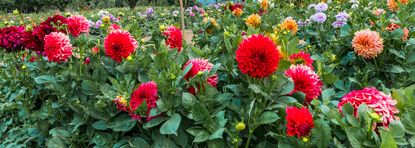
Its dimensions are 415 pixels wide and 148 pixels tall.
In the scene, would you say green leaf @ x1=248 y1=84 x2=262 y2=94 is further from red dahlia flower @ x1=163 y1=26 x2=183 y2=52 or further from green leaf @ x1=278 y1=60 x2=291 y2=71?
red dahlia flower @ x1=163 y1=26 x2=183 y2=52

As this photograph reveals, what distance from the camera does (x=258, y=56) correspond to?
114 cm

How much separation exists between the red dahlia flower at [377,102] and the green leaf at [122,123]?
67cm

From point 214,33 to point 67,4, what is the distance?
18349 millimetres

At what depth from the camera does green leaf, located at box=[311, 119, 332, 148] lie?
1043 millimetres

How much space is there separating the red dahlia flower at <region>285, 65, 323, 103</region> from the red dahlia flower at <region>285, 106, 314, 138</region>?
24 cm

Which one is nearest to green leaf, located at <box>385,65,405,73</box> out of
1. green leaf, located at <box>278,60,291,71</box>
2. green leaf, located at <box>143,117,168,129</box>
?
green leaf, located at <box>278,60,291,71</box>

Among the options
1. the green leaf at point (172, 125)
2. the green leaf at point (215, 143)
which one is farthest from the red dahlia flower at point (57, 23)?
the green leaf at point (215, 143)

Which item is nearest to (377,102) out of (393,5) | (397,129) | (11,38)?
(397,129)

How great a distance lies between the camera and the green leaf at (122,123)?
1.45 metres

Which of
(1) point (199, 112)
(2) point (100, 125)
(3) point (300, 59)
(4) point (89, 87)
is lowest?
(2) point (100, 125)

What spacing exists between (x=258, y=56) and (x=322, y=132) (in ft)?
0.79

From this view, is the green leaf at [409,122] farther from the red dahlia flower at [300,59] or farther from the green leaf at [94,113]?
the green leaf at [94,113]

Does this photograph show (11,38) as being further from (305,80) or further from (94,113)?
(305,80)

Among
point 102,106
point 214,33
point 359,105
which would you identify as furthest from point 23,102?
point 359,105
